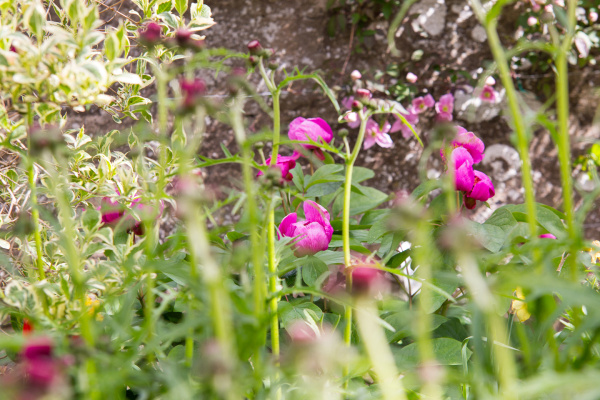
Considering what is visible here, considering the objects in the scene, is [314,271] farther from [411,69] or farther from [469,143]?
[411,69]

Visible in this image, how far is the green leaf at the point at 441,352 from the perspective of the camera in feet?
2.19

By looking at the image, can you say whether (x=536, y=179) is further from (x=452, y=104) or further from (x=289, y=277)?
(x=289, y=277)

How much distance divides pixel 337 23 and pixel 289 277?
1.50 metres

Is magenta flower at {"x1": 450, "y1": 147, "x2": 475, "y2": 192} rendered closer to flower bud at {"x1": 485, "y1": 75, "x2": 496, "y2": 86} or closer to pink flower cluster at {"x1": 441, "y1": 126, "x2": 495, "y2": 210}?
pink flower cluster at {"x1": 441, "y1": 126, "x2": 495, "y2": 210}

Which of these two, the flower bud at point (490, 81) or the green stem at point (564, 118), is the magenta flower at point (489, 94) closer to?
the flower bud at point (490, 81)

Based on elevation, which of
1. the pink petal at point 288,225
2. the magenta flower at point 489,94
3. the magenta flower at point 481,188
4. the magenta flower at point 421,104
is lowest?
the magenta flower at point 421,104

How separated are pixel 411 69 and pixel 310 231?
1.57 meters

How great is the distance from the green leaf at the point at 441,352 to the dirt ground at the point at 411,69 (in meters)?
1.35

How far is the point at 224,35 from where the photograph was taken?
1.98 m

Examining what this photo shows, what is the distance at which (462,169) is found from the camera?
2.53ft

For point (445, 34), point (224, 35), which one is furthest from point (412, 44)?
point (224, 35)

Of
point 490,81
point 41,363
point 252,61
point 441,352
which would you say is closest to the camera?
point 41,363

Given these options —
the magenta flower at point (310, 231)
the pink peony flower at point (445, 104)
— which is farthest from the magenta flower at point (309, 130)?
the pink peony flower at point (445, 104)

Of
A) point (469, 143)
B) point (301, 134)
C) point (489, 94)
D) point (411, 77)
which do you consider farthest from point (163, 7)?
point (489, 94)
